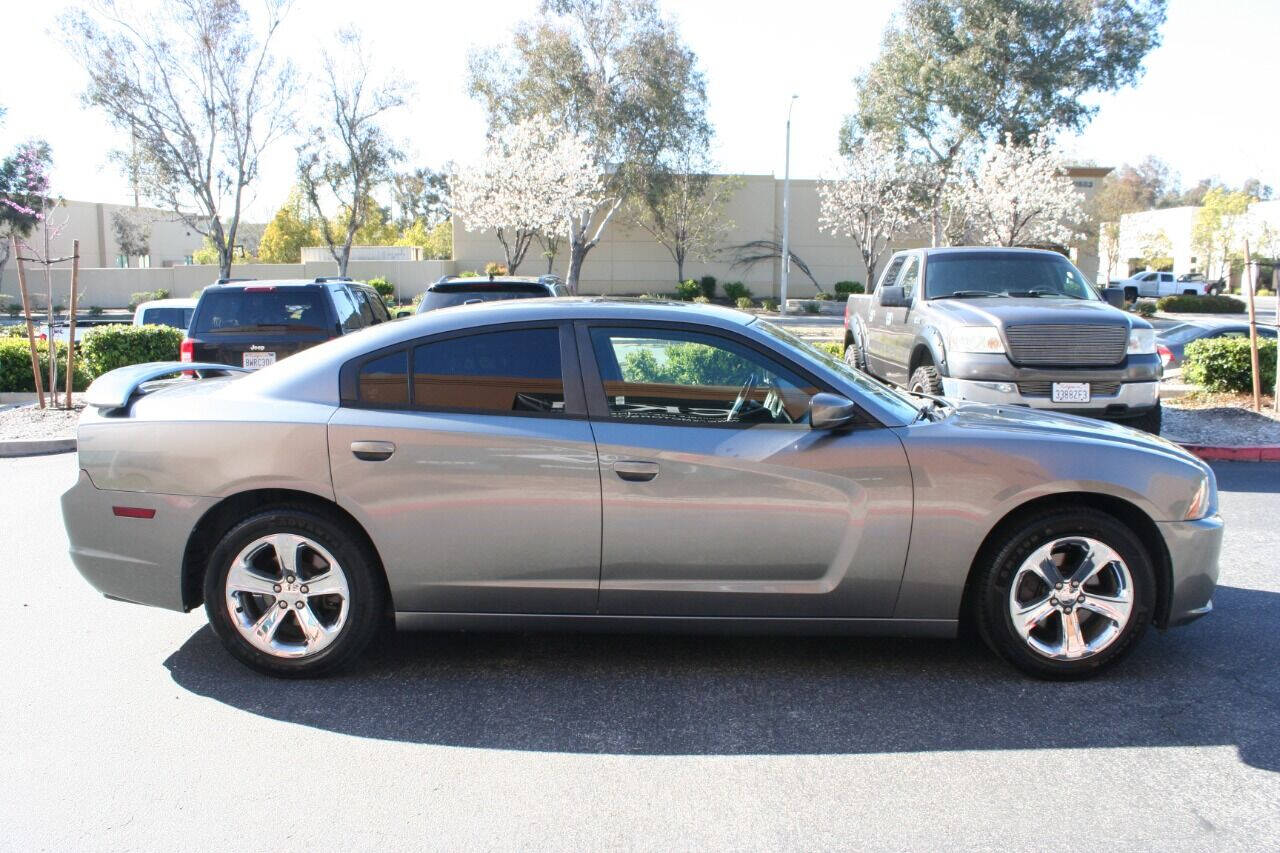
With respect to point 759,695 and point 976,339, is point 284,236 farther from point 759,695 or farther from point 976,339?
point 759,695

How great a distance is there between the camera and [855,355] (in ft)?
42.0

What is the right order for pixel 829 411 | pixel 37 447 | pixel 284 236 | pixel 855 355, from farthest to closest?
1. pixel 284 236
2. pixel 855 355
3. pixel 37 447
4. pixel 829 411

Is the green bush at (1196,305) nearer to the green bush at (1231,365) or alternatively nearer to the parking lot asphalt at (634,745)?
the green bush at (1231,365)

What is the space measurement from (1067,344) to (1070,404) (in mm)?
529

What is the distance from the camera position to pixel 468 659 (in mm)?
4609

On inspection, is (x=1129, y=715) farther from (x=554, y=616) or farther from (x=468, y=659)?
(x=468, y=659)

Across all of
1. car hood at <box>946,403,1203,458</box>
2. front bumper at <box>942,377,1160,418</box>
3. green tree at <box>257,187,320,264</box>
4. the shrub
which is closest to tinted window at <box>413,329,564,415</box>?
car hood at <box>946,403,1203,458</box>

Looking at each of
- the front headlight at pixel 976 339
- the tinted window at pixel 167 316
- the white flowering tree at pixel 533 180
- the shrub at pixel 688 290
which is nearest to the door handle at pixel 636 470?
the front headlight at pixel 976 339

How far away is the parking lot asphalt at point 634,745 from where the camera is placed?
→ 10.5 feet

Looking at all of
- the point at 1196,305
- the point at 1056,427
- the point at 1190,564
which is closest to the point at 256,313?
the point at 1056,427

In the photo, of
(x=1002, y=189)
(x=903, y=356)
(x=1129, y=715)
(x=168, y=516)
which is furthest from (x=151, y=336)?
(x=1002, y=189)

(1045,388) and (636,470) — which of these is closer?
(636,470)

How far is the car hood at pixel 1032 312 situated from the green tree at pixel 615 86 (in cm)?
3024

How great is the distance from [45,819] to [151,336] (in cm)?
1333
